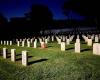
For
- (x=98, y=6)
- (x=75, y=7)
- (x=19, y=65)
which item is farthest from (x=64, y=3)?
(x=19, y=65)

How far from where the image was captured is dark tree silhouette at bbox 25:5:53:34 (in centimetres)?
6844

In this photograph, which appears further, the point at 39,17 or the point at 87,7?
the point at 39,17

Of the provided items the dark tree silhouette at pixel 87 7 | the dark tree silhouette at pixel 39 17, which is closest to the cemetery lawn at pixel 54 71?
the dark tree silhouette at pixel 87 7

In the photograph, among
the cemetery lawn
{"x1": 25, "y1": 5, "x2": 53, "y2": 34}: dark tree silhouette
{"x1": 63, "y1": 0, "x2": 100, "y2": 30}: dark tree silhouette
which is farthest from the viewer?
{"x1": 25, "y1": 5, "x2": 53, "y2": 34}: dark tree silhouette

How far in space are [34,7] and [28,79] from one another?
62407 mm

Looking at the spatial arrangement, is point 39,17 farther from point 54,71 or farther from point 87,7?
point 54,71

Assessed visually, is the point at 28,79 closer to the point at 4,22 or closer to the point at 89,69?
the point at 89,69

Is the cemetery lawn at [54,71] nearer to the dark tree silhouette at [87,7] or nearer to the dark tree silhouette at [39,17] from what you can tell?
the dark tree silhouette at [87,7]

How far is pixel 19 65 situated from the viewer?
13266mm

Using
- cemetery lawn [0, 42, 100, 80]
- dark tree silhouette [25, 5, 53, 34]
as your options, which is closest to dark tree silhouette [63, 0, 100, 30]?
dark tree silhouette [25, 5, 53, 34]

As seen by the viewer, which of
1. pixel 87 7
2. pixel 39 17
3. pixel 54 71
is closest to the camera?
pixel 54 71

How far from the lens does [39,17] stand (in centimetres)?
6881

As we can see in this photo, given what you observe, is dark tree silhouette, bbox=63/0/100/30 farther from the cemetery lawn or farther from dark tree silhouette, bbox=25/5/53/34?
the cemetery lawn

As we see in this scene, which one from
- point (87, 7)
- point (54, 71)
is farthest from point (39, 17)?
point (54, 71)
